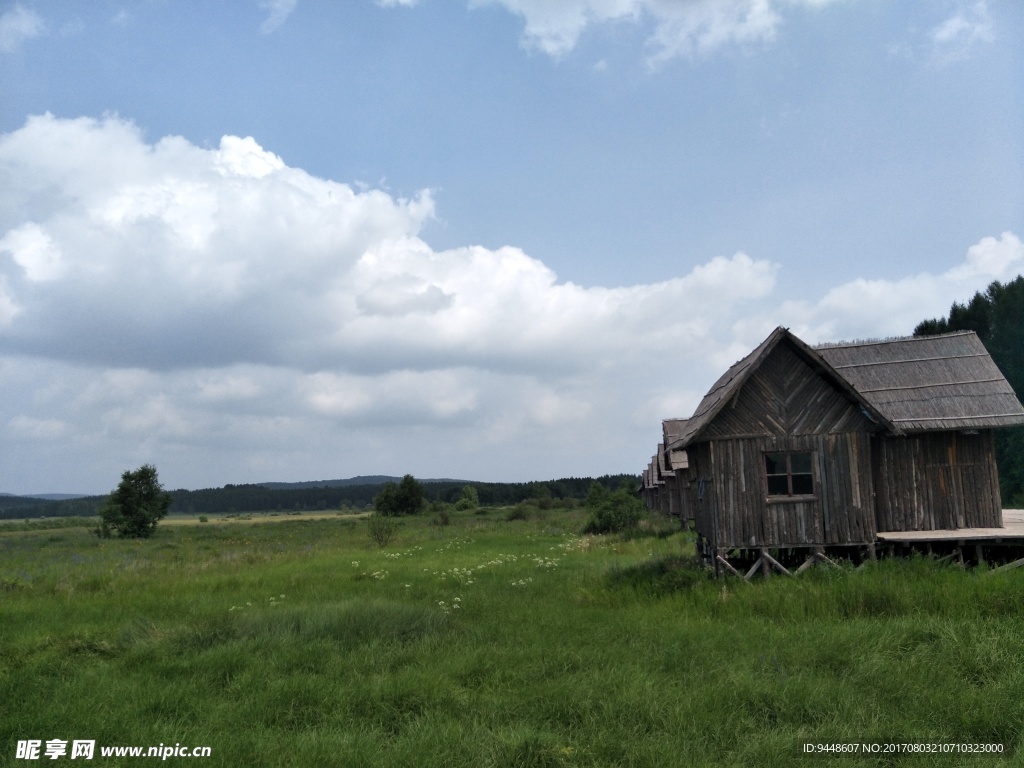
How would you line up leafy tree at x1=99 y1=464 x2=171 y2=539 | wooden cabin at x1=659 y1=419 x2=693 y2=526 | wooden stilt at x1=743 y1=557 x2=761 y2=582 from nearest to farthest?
wooden stilt at x1=743 y1=557 x2=761 y2=582 → wooden cabin at x1=659 y1=419 x2=693 y2=526 → leafy tree at x1=99 y1=464 x2=171 y2=539

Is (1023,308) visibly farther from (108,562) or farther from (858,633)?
(108,562)

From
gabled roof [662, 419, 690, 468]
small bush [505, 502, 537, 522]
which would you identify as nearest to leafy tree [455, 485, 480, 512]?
small bush [505, 502, 537, 522]

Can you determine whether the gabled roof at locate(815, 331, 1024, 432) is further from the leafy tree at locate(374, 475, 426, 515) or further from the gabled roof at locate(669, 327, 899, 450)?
the leafy tree at locate(374, 475, 426, 515)

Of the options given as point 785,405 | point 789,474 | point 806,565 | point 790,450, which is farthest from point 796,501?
point 785,405

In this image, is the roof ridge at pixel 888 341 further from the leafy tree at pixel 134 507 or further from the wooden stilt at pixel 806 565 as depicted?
the leafy tree at pixel 134 507

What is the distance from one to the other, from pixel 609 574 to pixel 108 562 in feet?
→ 68.1

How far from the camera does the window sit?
651 inches

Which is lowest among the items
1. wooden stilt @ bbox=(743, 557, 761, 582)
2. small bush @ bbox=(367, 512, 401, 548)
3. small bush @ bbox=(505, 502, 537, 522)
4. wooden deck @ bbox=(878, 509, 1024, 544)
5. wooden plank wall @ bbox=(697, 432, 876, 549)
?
small bush @ bbox=(505, 502, 537, 522)

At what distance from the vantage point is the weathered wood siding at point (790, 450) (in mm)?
16250

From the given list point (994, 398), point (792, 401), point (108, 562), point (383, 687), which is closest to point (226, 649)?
point (383, 687)

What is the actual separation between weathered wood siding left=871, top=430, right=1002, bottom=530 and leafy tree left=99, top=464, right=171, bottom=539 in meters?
50.3

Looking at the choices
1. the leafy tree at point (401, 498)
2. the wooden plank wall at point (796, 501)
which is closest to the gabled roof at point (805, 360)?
the wooden plank wall at point (796, 501)

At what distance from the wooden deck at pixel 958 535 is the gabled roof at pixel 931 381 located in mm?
2536

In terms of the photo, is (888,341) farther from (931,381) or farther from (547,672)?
(547,672)
